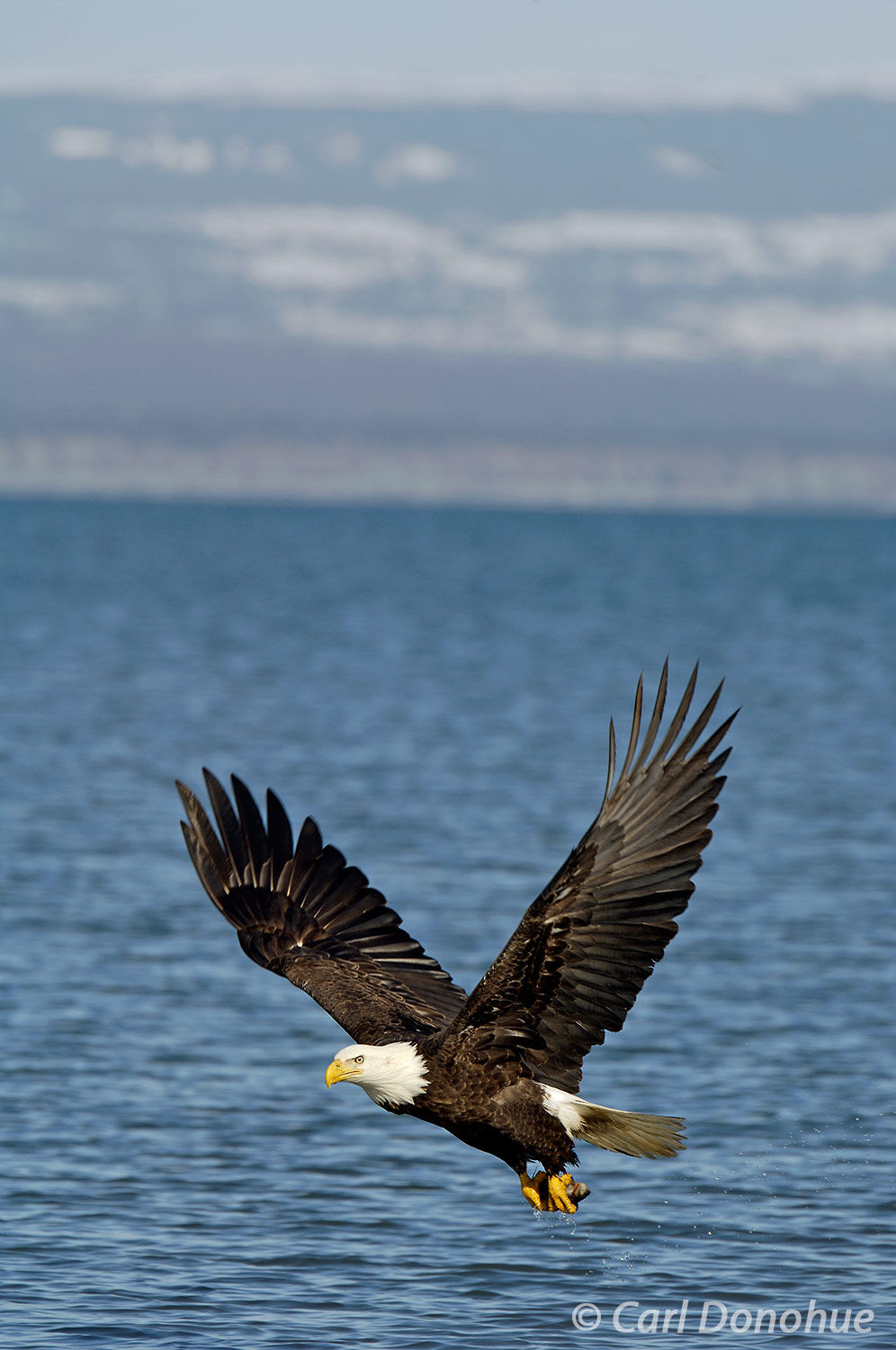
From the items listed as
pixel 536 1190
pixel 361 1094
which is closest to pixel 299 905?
pixel 536 1190

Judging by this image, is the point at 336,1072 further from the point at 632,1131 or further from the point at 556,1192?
the point at 632,1131

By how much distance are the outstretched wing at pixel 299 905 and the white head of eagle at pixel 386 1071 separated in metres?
1.27

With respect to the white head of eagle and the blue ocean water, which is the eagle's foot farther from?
the blue ocean water

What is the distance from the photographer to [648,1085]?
12.3m

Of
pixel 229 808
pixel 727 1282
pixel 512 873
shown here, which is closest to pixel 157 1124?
pixel 229 808

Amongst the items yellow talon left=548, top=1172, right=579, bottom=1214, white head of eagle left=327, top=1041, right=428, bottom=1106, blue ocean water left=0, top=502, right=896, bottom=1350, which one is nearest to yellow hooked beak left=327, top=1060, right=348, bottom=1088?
white head of eagle left=327, top=1041, right=428, bottom=1106

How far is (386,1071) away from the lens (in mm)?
8422

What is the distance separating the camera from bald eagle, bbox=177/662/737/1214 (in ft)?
25.9

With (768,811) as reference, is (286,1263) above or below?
below

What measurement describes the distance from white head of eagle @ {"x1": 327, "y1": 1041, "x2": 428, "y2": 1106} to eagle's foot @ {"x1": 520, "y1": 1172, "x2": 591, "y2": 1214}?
0.57 m

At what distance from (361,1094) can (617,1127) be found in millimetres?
4405

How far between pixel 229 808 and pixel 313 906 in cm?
63

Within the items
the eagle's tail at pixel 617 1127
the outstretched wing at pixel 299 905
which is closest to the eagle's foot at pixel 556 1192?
the eagle's tail at pixel 617 1127

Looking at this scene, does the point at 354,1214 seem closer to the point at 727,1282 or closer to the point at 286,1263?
Answer: the point at 286,1263
